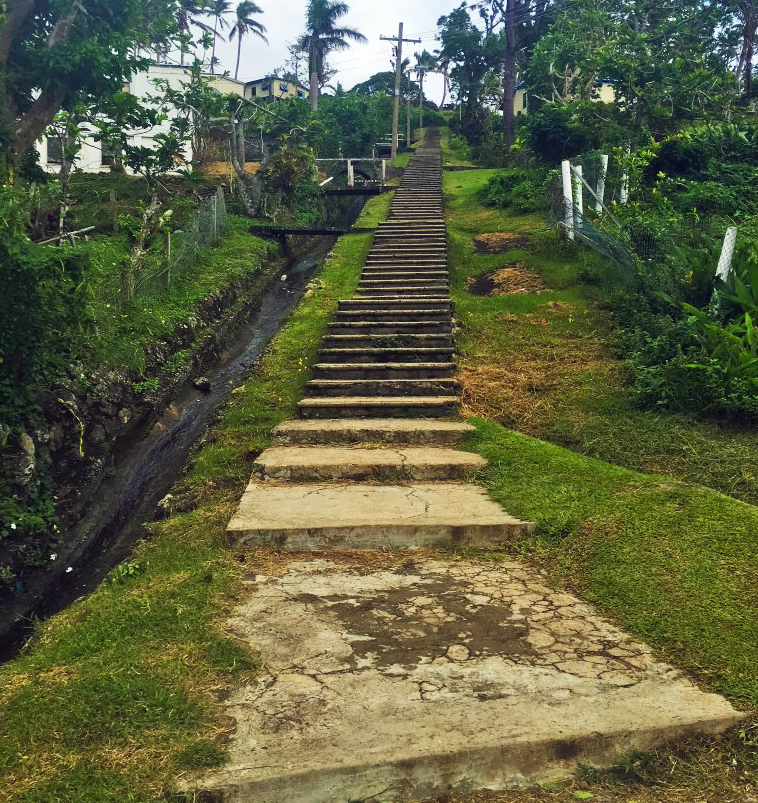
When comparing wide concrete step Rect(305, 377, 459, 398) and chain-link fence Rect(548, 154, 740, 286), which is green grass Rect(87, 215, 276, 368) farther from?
chain-link fence Rect(548, 154, 740, 286)

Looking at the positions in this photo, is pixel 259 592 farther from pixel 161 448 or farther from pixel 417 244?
pixel 417 244

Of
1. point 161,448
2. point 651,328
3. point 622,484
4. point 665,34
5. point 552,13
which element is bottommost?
point 161,448

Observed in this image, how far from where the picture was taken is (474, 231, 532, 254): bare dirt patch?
530 inches

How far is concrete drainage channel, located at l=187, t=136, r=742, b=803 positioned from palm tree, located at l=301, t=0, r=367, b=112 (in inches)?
1748

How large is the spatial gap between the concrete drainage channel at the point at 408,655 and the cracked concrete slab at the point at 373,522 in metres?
0.02

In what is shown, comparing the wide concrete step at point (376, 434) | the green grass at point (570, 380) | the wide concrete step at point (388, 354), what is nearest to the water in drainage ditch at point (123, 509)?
the wide concrete step at point (376, 434)

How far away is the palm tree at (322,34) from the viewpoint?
4534cm

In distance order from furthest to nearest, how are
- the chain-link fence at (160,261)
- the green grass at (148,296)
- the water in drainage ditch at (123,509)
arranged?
the chain-link fence at (160,261)
the green grass at (148,296)
the water in drainage ditch at (123,509)

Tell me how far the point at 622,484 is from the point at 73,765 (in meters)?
4.10

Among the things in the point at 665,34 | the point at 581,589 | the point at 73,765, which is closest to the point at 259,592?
the point at 73,765

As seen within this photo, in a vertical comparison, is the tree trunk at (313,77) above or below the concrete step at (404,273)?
above

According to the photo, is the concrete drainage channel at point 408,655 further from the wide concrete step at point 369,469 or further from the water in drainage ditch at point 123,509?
Result: the water in drainage ditch at point 123,509

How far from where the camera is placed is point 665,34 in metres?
19.8

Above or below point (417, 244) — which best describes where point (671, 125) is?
above
